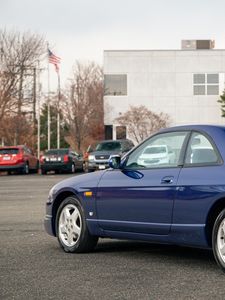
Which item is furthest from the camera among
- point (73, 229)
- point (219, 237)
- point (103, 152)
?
point (103, 152)

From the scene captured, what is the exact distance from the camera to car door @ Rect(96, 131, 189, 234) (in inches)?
300

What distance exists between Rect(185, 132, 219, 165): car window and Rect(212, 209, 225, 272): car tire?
0.61 m

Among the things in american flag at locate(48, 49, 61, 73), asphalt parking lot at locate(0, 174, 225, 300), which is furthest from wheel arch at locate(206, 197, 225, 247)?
american flag at locate(48, 49, 61, 73)

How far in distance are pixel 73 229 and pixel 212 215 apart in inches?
84.9

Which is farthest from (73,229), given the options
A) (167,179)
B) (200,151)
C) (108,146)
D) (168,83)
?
(168,83)

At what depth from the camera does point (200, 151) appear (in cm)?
761

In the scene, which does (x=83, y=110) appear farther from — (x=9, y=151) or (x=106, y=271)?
(x=106, y=271)

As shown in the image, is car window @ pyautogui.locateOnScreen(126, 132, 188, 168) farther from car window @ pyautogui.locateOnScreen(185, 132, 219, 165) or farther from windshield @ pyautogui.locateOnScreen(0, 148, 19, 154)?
windshield @ pyautogui.locateOnScreen(0, 148, 19, 154)

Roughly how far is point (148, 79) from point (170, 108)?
268 cm

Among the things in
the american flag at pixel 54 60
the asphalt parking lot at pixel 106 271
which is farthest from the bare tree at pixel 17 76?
the asphalt parking lot at pixel 106 271

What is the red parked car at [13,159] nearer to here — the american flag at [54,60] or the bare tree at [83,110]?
the american flag at [54,60]

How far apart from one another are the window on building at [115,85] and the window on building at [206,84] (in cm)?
519

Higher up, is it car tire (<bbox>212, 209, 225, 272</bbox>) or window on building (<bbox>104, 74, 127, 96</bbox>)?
window on building (<bbox>104, 74, 127, 96</bbox>)

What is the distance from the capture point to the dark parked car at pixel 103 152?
32.2 meters
